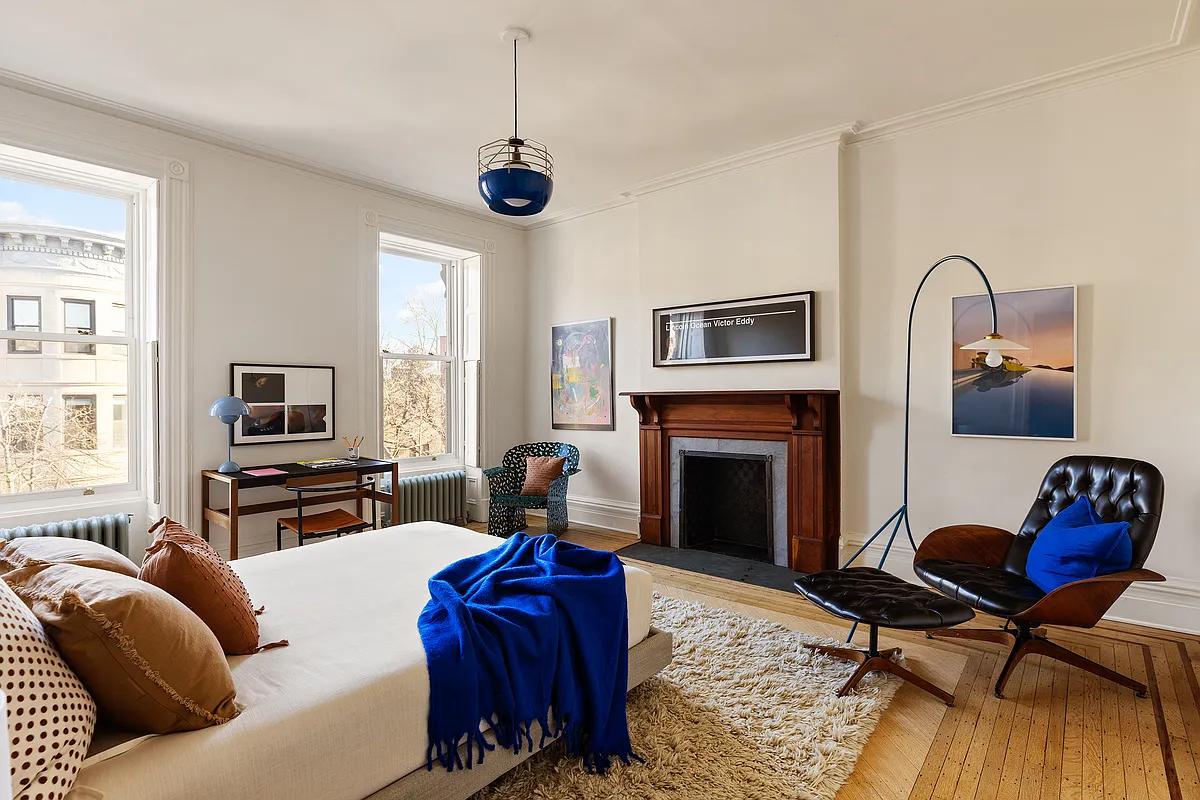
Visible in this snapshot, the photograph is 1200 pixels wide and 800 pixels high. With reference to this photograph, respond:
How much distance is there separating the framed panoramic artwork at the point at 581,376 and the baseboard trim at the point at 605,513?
0.68 metres

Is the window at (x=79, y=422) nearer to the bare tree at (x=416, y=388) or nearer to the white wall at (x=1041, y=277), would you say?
the bare tree at (x=416, y=388)

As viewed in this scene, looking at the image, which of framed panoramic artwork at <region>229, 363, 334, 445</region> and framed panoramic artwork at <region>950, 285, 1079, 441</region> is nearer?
framed panoramic artwork at <region>950, 285, 1079, 441</region>

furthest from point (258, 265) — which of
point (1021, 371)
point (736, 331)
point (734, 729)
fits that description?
point (1021, 371)

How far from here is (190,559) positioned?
176 cm

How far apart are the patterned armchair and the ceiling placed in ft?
8.59

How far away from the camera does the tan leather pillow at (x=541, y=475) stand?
534 centimetres

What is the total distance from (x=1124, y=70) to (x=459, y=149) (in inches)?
154

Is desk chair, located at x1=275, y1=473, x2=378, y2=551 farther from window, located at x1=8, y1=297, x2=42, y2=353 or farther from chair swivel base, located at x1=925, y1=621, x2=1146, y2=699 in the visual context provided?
chair swivel base, located at x1=925, y1=621, x2=1146, y2=699

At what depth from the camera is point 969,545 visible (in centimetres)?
319

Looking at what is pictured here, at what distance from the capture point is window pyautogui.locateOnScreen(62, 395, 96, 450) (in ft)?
12.4

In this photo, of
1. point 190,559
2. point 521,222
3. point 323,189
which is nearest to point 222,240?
point 323,189

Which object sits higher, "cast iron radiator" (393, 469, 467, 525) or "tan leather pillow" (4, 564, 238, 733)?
"tan leather pillow" (4, 564, 238, 733)

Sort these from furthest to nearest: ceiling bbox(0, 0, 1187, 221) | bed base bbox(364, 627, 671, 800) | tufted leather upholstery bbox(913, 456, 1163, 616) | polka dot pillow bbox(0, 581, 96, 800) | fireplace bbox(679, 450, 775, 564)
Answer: fireplace bbox(679, 450, 775, 564)
ceiling bbox(0, 0, 1187, 221)
tufted leather upholstery bbox(913, 456, 1163, 616)
bed base bbox(364, 627, 671, 800)
polka dot pillow bbox(0, 581, 96, 800)

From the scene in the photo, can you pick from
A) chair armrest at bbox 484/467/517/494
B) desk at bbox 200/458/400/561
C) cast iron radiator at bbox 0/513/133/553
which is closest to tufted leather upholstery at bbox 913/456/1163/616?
chair armrest at bbox 484/467/517/494
